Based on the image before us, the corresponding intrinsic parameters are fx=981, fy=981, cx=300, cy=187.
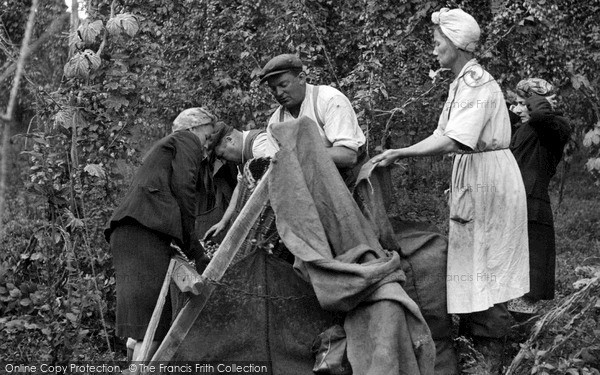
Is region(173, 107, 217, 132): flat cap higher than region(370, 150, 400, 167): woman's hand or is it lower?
higher

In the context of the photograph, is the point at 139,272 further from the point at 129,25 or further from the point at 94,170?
the point at 129,25

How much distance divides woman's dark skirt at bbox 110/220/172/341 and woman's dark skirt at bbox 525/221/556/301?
2.40m

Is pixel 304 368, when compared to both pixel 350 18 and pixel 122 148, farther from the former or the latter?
pixel 350 18

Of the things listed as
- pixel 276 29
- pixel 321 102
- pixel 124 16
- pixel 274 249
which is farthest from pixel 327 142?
pixel 276 29

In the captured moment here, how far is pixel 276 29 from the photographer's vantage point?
8797 millimetres

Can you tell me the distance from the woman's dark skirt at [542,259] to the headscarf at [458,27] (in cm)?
171

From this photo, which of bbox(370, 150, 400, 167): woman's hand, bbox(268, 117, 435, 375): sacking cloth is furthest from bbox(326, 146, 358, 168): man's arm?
bbox(268, 117, 435, 375): sacking cloth

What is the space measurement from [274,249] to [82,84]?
2684 mm

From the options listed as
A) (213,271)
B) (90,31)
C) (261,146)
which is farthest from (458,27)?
(90,31)

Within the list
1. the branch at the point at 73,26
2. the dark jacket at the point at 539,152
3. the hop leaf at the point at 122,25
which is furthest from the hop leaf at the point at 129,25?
the dark jacket at the point at 539,152

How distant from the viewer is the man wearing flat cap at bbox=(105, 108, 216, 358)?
5074 millimetres

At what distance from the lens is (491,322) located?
5.04 m

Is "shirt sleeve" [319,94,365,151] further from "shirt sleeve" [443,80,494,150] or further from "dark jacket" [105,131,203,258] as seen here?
"dark jacket" [105,131,203,258]

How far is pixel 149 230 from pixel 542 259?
103 inches
